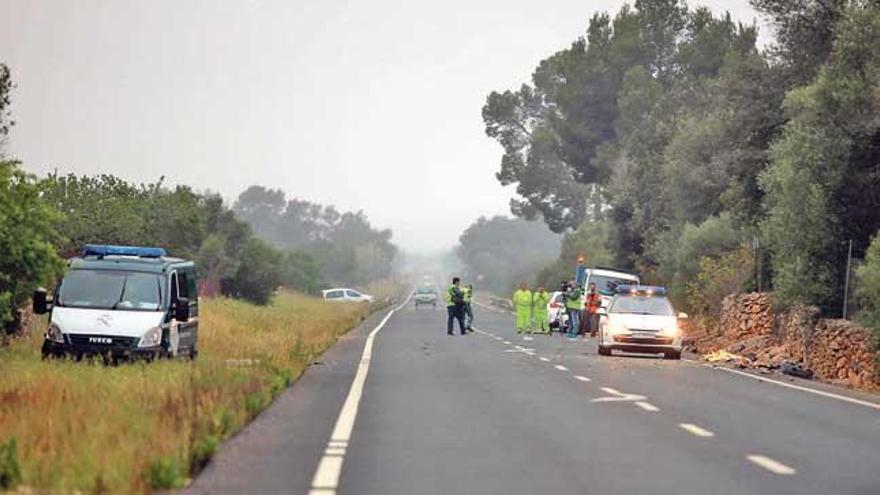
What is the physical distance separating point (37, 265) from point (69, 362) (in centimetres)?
226

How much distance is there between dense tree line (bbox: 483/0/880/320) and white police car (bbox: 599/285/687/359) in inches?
99.6

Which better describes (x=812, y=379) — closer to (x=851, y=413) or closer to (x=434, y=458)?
(x=851, y=413)

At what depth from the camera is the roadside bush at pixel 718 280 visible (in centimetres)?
4300

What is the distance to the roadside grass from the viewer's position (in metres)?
10.9

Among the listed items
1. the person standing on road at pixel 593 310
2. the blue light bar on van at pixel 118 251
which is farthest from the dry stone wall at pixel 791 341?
the blue light bar on van at pixel 118 251

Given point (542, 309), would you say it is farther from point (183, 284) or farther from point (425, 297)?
point (425, 297)

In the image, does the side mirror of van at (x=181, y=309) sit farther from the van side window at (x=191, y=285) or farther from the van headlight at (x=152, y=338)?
the van side window at (x=191, y=285)

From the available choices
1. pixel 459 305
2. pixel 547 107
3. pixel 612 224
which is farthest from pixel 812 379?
pixel 547 107

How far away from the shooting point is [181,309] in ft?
83.4

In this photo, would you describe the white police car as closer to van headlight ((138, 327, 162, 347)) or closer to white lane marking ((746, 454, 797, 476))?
van headlight ((138, 327, 162, 347))

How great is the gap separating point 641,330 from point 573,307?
15470 millimetres

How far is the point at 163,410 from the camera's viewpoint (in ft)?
51.1

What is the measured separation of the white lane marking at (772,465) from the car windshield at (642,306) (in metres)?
20.6

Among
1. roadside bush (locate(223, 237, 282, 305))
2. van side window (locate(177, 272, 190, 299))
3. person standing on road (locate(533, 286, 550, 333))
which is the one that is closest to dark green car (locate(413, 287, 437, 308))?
roadside bush (locate(223, 237, 282, 305))
